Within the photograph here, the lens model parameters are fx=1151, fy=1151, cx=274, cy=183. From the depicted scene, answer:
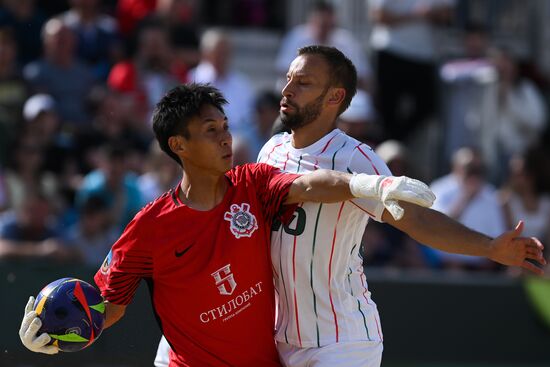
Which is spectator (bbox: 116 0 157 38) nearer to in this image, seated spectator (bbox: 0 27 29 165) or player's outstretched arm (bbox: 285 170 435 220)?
seated spectator (bbox: 0 27 29 165)

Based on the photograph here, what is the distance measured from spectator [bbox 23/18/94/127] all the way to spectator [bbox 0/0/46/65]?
0.99 feet

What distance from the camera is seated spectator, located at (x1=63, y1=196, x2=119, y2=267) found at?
31.5 ft

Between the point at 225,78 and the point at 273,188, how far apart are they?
6.04 meters

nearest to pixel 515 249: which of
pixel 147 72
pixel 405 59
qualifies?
pixel 147 72

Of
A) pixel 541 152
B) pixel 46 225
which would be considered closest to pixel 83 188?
pixel 46 225

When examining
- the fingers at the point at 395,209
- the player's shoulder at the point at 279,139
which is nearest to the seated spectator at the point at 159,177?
the player's shoulder at the point at 279,139

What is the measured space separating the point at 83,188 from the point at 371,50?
153 inches

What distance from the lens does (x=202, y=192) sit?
5.24 meters

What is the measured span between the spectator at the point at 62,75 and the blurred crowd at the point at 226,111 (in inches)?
0.5

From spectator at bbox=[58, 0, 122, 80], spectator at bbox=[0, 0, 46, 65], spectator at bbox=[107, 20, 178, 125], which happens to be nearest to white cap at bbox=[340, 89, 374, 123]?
spectator at bbox=[107, 20, 178, 125]

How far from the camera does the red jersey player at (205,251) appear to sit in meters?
5.14

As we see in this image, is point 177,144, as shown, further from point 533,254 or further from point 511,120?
point 511,120

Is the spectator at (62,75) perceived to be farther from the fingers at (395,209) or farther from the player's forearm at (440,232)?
the fingers at (395,209)

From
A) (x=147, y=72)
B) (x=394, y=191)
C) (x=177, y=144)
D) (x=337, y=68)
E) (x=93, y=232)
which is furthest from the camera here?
(x=147, y=72)
